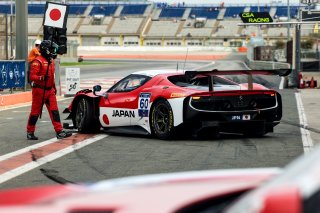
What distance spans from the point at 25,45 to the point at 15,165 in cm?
1647

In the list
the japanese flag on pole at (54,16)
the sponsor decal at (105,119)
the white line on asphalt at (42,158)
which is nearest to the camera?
the white line on asphalt at (42,158)

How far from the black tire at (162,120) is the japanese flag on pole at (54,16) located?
11441 millimetres

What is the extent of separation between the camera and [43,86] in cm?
1344

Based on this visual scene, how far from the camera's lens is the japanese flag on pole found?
24.1 meters

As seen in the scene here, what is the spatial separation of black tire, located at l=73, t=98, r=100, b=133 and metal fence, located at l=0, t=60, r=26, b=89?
883 centimetres

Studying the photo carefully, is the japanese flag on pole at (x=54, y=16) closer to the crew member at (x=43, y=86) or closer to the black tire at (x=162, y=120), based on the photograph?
the crew member at (x=43, y=86)

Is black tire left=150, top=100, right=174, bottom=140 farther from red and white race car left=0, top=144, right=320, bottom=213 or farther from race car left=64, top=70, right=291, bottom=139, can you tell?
red and white race car left=0, top=144, right=320, bottom=213

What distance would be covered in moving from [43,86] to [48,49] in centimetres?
62

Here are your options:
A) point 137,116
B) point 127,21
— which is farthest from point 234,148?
point 127,21

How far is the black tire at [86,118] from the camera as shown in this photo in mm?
14500

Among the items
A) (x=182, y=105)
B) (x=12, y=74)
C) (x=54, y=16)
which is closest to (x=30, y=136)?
(x=182, y=105)

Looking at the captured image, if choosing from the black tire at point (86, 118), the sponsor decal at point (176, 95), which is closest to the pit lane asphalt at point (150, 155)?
the black tire at point (86, 118)

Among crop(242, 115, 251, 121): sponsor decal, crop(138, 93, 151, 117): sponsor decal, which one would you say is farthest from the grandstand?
crop(242, 115, 251, 121): sponsor decal

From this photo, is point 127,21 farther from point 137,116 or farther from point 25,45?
point 137,116
